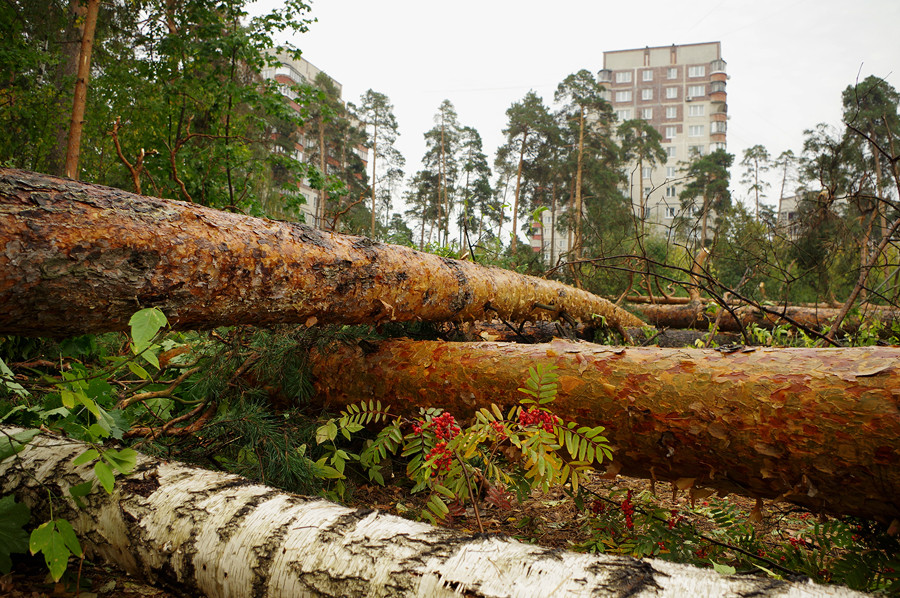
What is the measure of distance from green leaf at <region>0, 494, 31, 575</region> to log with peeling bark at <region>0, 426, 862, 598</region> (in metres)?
0.09

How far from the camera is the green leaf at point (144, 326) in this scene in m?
1.31

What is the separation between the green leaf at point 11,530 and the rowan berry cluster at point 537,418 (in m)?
1.56

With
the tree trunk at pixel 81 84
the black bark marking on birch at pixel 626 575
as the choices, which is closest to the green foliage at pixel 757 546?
the black bark marking on birch at pixel 626 575

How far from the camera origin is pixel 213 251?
1938 millimetres

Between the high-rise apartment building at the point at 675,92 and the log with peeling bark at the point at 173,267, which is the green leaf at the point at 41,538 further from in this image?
the high-rise apartment building at the point at 675,92

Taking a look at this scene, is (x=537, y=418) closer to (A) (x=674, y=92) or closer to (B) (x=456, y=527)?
(B) (x=456, y=527)

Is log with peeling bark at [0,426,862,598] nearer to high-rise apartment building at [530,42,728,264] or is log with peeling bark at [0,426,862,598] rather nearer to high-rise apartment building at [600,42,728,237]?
high-rise apartment building at [530,42,728,264]

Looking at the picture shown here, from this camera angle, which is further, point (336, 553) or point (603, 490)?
point (603, 490)

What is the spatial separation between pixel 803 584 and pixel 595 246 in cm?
1409

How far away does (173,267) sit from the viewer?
180cm

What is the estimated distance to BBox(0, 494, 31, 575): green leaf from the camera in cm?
141

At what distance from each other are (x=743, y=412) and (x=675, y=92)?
58.1 metres

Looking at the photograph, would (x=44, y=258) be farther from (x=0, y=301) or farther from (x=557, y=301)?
(x=557, y=301)

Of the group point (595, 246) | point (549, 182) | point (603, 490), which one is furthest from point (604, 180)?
point (603, 490)
